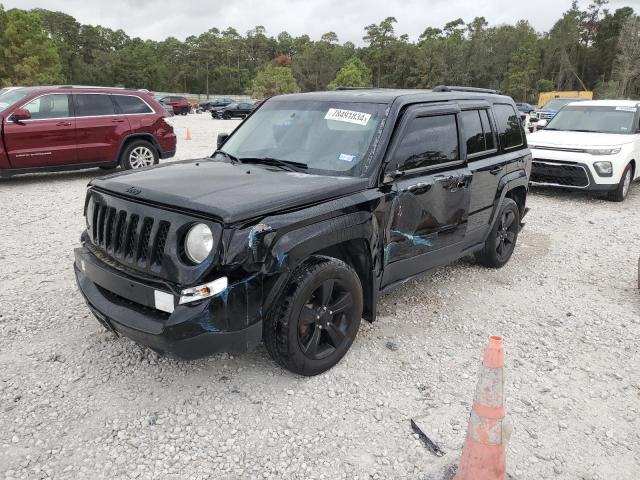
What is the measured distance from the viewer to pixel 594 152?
8.92 metres

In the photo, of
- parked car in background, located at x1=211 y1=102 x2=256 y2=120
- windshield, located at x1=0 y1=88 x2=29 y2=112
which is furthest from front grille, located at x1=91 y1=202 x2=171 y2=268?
parked car in background, located at x1=211 y1=102 x2=256 y2=120

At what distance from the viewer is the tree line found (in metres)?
56.4

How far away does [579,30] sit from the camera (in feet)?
278

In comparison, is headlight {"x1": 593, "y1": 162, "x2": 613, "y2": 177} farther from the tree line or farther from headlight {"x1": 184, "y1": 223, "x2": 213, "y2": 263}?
the tree line

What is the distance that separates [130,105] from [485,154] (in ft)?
25.6

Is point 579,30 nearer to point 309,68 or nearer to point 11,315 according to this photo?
point 309,68

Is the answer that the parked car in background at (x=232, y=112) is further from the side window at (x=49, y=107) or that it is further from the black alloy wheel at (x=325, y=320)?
the black alloy wheel at (x=325, y=320)

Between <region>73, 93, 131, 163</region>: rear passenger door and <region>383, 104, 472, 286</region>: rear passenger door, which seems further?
<region>73, 93, 131, 163</region>: rear passenger door

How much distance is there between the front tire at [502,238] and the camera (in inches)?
212

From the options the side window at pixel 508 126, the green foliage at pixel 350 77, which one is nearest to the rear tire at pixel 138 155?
the side window at pixel 508 126

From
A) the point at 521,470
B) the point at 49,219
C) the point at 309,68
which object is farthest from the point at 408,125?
the point at 309,68

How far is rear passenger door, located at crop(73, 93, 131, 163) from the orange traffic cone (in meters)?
9.18

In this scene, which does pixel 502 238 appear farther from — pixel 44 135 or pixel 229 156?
pixel 44 135

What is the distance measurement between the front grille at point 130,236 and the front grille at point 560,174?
8128 mm
